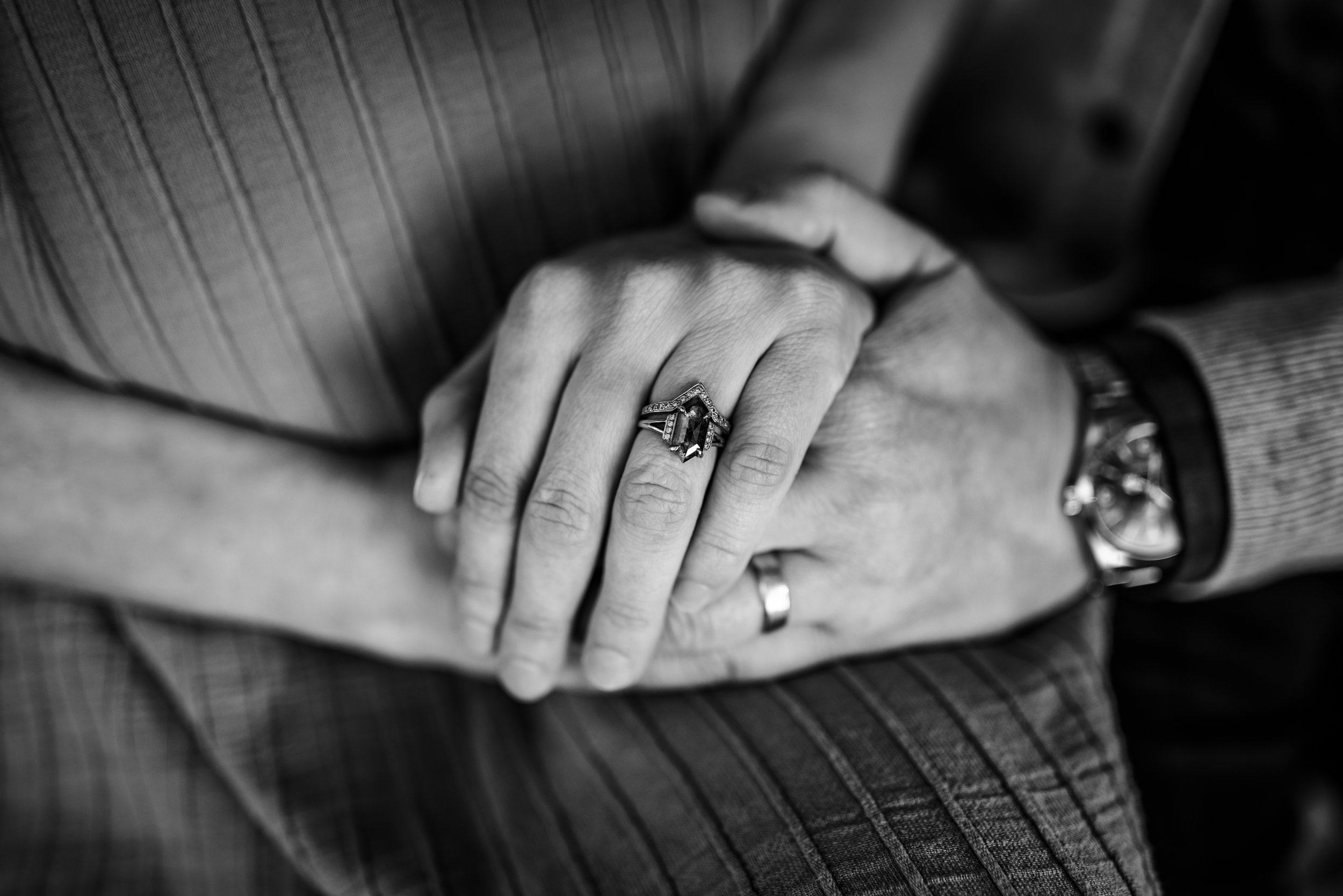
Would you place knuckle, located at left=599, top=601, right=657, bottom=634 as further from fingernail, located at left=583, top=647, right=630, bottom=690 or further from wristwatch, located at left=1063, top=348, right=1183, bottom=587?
wristwatch, located at left=1063, top=348, right=1183, bottom=587

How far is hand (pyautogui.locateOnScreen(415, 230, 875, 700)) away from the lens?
1.84ft

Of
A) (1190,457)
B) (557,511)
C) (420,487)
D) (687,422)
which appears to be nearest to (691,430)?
(687,422)

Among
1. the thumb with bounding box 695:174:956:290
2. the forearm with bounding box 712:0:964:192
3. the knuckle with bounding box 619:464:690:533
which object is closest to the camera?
the knuckle with bounding box 619:464:690:533

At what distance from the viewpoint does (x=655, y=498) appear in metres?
0.55

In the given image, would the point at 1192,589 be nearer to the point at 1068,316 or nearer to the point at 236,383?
the point at 1068,316

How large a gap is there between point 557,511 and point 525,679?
17 cm

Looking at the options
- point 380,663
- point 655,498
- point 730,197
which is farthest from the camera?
point 380,663

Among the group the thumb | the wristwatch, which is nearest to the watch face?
the wristwatch

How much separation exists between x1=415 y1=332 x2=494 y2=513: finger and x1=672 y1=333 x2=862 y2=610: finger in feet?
0.63

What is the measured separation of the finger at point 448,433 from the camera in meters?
0.61

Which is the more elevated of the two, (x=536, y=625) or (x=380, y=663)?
(x=536, y=625)

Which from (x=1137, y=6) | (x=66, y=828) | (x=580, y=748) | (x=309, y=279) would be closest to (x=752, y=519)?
(x=580, y=748)

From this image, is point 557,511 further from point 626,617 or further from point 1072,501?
point 1072,501

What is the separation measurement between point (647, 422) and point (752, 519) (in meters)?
0.10
